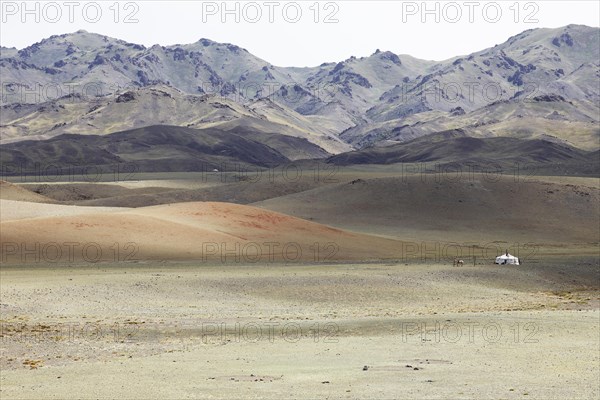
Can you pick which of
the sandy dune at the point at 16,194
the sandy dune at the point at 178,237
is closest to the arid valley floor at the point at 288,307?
the sandy dune at the point at 178,237

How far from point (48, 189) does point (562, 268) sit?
88809 mm

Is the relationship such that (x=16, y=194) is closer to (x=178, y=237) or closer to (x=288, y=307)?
(x=178, y=237)

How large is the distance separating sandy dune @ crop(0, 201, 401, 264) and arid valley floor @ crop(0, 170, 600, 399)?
18cm

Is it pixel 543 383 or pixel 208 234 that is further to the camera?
pixel 208 234

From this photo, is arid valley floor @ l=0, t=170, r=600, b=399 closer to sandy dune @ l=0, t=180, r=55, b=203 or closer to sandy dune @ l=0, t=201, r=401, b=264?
sandy dune @ l=0, t=201, r=401, b=264

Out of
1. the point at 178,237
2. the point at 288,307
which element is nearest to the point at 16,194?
the point at 178,237

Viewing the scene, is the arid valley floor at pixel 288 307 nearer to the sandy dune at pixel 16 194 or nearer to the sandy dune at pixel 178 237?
the sandy dune at pixel 178 237

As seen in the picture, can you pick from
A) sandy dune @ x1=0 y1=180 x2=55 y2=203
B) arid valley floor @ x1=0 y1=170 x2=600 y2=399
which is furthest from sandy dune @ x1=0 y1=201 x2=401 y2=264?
sandy dune @ x1=0 y1=180 x2=55 y2=203

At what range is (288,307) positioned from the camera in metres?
39.1

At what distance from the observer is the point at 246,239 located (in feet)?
209

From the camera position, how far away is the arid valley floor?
23.2 meters

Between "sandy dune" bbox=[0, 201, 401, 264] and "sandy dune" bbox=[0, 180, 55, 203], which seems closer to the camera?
"sandy dune" bbox=[0, 201, 401, 264]

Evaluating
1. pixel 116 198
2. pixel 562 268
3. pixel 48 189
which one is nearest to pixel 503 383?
pixel 562 268

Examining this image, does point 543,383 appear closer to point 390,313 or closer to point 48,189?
point 390,313
